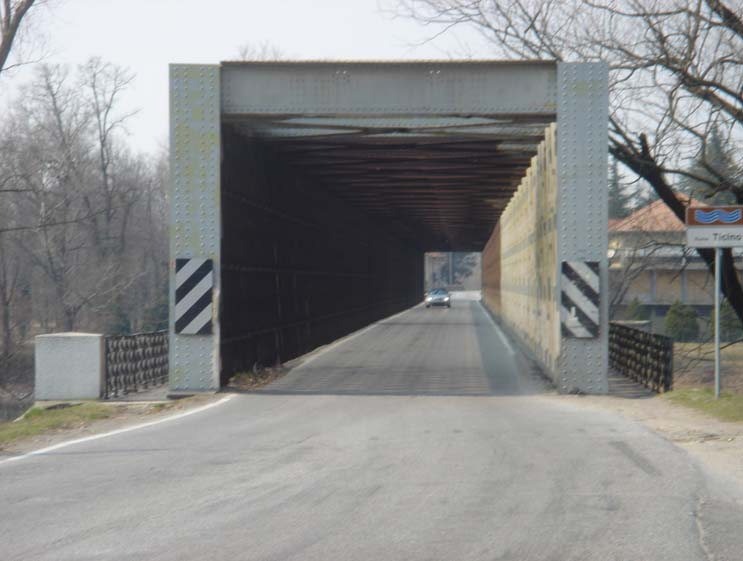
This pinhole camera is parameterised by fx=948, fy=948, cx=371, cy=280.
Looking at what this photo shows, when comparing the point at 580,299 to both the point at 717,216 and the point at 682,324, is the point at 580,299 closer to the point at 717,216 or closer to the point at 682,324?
the point at 717,216

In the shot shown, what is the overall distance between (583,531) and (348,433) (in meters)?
4.56

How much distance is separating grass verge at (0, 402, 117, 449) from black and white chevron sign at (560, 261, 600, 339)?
22.0 feet

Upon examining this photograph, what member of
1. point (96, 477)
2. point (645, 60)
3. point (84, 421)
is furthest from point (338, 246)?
point (96, 477)

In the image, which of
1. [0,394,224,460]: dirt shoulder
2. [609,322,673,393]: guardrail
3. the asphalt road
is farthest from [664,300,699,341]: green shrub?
[0,394,224,460]: dirt shoulder

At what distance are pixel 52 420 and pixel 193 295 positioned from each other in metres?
3.18

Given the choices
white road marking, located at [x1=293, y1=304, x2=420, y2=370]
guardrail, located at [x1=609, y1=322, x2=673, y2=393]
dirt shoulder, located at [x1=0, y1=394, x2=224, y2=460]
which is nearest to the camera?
dirt shoulder, located at [x1=0, y1=394, x2=224, y2=460]

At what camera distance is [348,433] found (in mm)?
10344

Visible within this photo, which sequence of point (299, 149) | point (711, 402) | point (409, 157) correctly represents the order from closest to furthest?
point (711, 402) → point (299, 149) → point (409, 157)

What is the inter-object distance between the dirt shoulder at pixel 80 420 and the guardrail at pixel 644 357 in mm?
6791

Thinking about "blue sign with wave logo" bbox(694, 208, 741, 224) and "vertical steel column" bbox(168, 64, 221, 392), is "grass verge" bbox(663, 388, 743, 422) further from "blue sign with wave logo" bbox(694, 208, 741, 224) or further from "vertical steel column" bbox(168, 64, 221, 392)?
"vertical steel column" bbox(168, 64, 221, 392)

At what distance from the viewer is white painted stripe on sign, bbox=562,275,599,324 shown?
1409cm

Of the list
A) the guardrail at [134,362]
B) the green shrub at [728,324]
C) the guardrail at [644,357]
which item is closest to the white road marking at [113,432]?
the guardrail at [134,362]

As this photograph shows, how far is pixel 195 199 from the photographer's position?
14398mm

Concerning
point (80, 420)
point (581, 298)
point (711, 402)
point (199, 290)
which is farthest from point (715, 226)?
point (80, 420)
